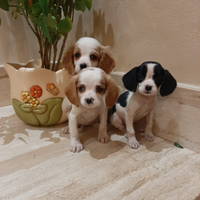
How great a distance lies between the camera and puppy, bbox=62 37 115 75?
3.41ft

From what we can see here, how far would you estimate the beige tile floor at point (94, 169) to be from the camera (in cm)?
69

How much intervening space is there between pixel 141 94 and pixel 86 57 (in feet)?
1.30

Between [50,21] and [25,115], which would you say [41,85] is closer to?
[25,115]

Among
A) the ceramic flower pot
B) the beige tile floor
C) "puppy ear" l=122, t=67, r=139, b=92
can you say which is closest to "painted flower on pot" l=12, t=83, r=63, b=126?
the ceramic flower pot

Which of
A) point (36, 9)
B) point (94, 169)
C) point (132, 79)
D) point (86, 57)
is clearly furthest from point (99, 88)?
point (36, 9)

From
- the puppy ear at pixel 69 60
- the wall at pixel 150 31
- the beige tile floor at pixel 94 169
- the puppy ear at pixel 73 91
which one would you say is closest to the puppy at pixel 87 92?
the puppy ear at pixel 73 91

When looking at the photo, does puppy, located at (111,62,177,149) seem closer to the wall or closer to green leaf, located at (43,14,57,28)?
the wall

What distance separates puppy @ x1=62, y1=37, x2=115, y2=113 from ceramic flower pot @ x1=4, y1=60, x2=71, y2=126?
0.07 m

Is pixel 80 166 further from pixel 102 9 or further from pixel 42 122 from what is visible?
pixel 102 9

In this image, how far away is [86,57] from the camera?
1.04 m

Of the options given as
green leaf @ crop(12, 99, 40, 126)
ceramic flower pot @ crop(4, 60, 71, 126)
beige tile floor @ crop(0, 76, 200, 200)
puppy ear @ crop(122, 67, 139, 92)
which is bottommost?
beige tile floor @ crop(0, 76, 200, 200)

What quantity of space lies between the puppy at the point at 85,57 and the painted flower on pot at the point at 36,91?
0.17 meters

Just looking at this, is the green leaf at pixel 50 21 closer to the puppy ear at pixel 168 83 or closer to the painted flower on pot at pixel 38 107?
the painted flower on pot at pixel 38 107

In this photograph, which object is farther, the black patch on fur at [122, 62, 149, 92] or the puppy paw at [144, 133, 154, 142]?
the puppy paw at [144, 133, 154, 142]
